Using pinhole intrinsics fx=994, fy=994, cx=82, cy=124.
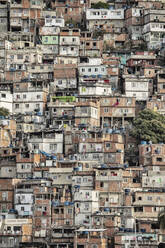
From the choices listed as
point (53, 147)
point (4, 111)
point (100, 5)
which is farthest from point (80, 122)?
point (100, 5)

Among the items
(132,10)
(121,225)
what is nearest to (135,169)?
(121,225)

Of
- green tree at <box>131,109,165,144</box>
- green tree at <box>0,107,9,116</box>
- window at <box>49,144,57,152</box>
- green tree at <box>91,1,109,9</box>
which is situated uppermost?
green tree at <box>91,1,109,9</box>

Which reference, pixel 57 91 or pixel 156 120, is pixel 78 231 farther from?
pixel 57 91

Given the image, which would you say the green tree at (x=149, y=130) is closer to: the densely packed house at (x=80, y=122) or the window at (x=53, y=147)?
the densely packed house at (x=80, y=122)

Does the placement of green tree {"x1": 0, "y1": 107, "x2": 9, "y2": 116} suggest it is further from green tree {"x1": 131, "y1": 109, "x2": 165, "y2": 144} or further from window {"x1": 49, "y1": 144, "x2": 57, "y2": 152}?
green tree {"x1": 131, "y1": 109, "x2": 165, "y2": 144}

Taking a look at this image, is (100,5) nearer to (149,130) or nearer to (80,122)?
(80,122)

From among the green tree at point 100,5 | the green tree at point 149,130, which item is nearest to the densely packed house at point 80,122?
the green tree at point 100,5

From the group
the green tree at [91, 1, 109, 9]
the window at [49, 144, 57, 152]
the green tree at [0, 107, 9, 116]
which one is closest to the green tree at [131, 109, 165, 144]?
the window at [49, 144, 57, 152]

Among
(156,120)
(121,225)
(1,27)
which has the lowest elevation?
(121,225)
